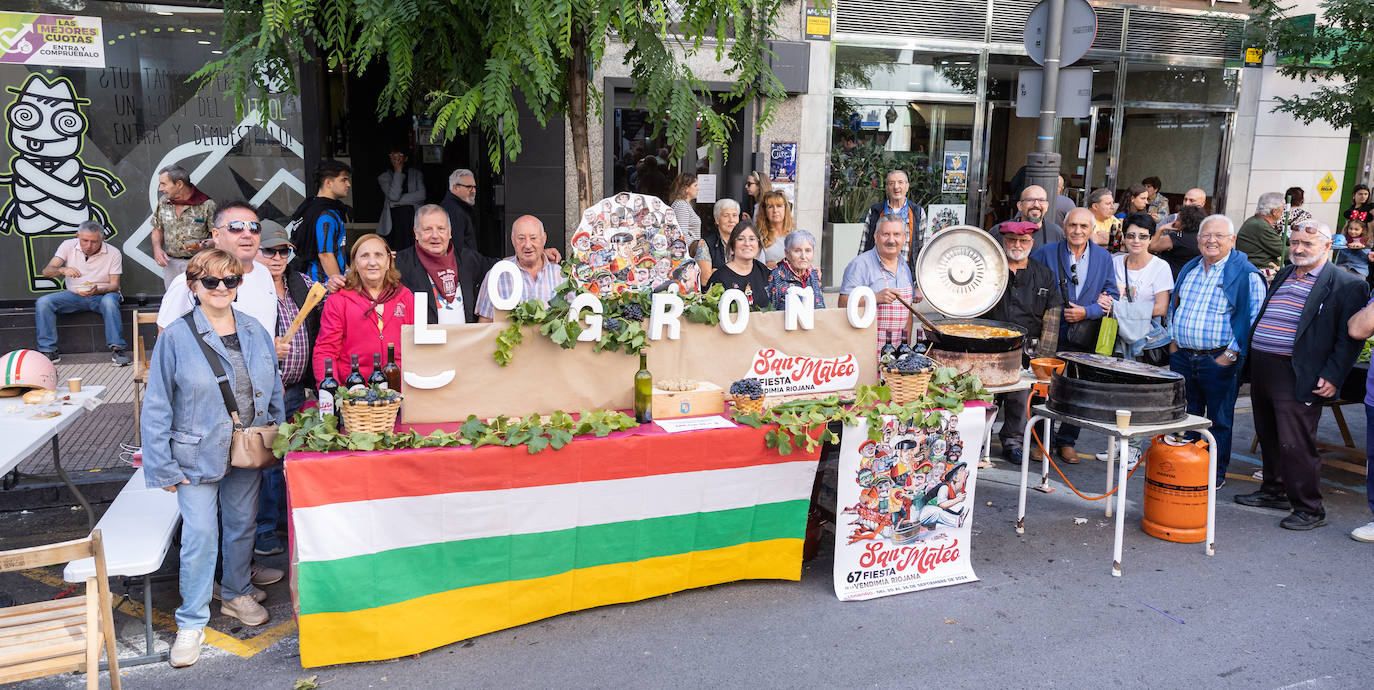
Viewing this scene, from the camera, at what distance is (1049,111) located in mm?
8297

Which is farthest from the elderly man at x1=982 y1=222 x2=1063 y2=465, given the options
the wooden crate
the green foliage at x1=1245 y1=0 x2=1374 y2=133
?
the green foliage at x1=1245 y1=0 x2=1374 y2=133

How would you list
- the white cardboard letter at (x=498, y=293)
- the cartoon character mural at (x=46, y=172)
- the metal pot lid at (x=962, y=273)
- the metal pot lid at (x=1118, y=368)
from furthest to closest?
the cartoon character mural at (x=46, y=172)
the metal pot lid at (x=962, y=273)
the metal pot lid at (x=1118, y=368)
the white cardboard letter at (x=498, y=293)

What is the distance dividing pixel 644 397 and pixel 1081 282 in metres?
4.10

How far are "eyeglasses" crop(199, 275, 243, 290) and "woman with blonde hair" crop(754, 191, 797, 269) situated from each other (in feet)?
15.1

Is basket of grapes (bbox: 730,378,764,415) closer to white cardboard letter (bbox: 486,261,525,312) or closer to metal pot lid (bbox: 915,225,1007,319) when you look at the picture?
white cardboard letter (bbox: 486,261,525,312)

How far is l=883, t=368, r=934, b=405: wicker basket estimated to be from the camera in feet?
16.5

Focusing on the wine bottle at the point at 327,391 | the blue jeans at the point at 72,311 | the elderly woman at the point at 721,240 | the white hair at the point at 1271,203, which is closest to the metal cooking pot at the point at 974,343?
the elderly woman at the point at 721,240

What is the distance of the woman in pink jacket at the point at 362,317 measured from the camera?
502 centimetres

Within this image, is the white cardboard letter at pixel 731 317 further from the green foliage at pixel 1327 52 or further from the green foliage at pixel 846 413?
the green foliage at pixel 1327 52

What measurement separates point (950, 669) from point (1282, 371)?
338cm

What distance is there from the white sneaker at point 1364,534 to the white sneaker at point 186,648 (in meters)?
6.49

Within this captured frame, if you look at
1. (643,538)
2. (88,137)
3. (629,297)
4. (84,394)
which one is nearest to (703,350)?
(629,297)

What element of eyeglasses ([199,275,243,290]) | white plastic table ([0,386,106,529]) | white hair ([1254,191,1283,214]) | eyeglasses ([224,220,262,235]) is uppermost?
white hair ([1254,191,1283,214])

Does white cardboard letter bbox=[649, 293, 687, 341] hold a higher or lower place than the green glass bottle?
higher
